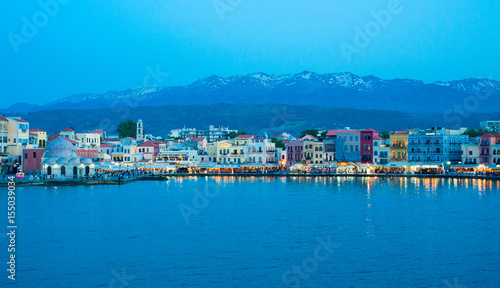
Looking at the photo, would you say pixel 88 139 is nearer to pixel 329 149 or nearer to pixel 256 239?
pixel 329 149

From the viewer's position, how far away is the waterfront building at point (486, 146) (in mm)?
77125

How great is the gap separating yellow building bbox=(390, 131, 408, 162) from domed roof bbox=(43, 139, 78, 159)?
38.4 meters

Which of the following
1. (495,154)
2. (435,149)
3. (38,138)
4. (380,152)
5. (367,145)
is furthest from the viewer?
(38,138)

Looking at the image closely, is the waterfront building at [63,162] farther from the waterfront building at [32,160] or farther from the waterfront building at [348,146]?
the waterfront building at [348,146]

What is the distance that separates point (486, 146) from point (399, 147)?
33.8 ft

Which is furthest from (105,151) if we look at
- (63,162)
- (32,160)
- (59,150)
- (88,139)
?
(63,162)

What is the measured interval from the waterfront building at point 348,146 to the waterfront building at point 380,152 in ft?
6.51

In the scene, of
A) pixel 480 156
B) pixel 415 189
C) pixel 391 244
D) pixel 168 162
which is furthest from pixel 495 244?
pixel 168 162

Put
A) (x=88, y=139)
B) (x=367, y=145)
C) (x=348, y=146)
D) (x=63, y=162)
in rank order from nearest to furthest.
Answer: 1. (x=63, y=162)
2. (x=367, y=145)
3. (x=348, y=146)
4. (x=88, y=139)

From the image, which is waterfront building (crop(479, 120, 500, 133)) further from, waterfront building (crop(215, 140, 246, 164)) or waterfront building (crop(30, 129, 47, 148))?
waterfront building (crop(30, 129, 47, 148))

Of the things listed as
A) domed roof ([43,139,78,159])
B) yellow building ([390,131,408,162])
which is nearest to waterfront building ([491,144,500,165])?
yellow building ([390,131,408,162])

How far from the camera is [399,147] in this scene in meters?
82.8

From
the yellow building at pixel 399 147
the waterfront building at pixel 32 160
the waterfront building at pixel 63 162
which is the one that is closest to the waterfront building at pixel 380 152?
the yellow building at pixel 399 147

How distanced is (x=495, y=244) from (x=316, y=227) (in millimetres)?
9081
